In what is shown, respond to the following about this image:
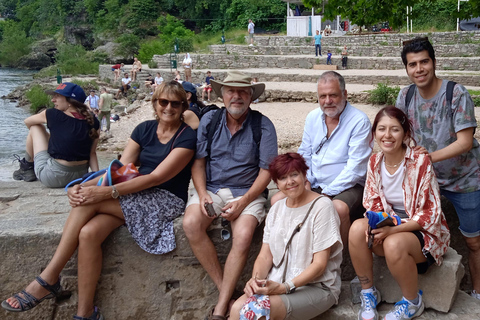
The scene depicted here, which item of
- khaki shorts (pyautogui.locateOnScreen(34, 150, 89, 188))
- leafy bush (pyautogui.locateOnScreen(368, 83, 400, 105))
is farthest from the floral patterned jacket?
leafy bush (pyautogui.locateOnScreen(368, 83, 400, 105))

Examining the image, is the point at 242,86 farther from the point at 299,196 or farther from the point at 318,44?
the point at 318,44

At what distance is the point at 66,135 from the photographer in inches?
169

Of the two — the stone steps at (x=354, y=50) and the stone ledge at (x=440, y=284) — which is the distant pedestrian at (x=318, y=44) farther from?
the stone ledge at (x=440, y=284)

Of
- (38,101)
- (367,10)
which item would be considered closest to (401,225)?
(367,10)

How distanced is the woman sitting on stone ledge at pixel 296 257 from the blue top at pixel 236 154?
499mm

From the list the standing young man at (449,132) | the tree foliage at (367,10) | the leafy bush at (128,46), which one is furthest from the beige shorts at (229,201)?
the leafy bush at (128,46)

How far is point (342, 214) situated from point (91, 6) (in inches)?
2084

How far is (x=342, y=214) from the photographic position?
3.11 meters

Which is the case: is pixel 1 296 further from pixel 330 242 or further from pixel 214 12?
pixel 214 12

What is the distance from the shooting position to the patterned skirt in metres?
3.35

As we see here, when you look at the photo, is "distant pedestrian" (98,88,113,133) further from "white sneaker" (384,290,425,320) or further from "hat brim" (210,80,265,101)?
"white sneaker" (384,290,425,320)

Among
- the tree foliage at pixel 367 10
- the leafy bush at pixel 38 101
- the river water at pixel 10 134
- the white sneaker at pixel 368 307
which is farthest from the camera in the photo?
the leafy bush at pixel 38 101

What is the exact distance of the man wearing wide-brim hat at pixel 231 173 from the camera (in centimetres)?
327

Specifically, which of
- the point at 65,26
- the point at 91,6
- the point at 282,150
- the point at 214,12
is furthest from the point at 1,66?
the point at 282,150
